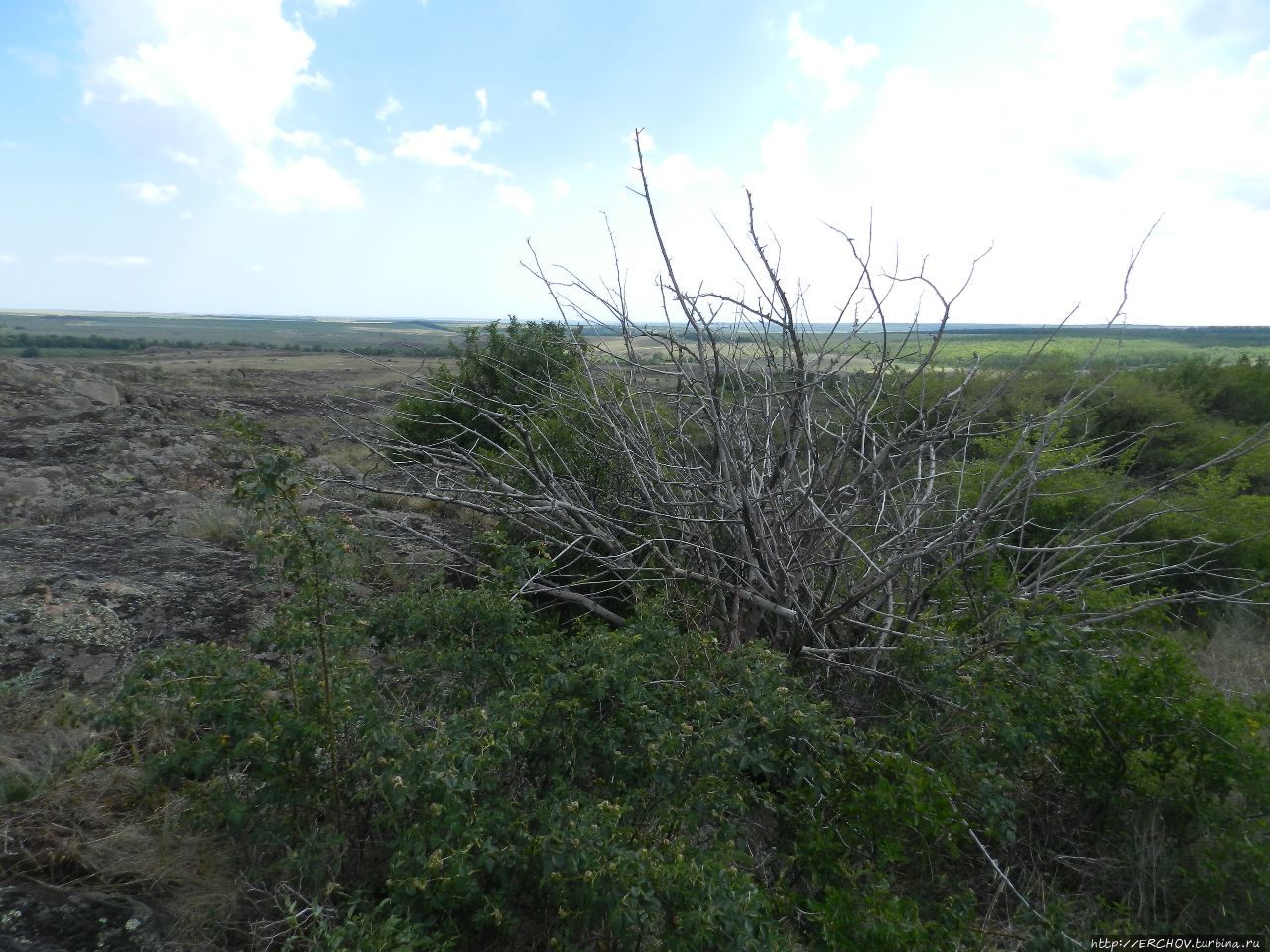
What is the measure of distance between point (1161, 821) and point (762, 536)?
197 centimetres

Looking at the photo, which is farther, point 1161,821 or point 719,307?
point 719,307

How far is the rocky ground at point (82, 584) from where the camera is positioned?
214 centimetres

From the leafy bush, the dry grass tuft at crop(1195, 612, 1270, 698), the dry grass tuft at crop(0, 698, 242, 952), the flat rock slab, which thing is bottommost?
the dry grass tuft at crop(1195, 612, 1270, 698)

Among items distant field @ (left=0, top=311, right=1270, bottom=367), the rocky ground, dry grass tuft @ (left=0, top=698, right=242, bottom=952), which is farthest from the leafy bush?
dry grass tuft @ (left=0, top=698, right=242, bottom=952)

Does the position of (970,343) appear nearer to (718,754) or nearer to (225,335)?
(718,754)

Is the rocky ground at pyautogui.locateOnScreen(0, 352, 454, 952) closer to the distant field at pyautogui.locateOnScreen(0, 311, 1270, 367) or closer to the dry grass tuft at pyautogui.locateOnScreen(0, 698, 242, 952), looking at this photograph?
the dry grass tuft at pyautogui.locateOnScreen(0, 698, 242, 952)

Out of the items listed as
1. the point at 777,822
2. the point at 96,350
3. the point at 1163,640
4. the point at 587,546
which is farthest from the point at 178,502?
the point at 96,350

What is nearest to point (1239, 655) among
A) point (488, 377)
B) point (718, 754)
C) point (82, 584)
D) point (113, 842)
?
point (718, 754)

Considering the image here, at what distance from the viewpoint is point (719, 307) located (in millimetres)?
3541

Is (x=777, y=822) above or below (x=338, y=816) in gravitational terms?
below

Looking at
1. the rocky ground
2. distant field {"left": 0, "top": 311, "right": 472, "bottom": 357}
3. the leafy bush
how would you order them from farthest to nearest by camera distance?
distant field {"left": 0, "top": 311, "right": 472, "bottom": 357}
the leafy bush
the rocky ground

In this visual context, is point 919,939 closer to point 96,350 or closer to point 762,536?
point 762,536

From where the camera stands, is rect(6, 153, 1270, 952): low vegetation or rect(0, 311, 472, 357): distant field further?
rect(0, 311, 472, 357): distant field

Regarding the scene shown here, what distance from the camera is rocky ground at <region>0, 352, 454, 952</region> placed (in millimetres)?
2141
